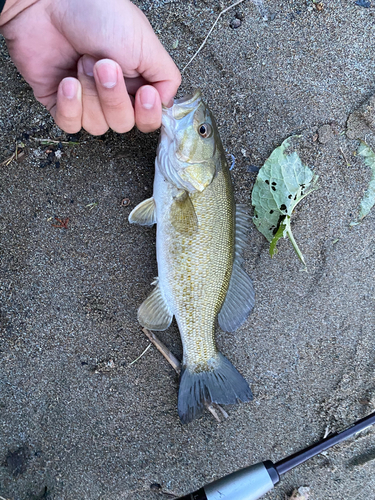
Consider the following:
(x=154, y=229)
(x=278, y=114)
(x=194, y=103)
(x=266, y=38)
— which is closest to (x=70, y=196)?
(x=154, y=229)

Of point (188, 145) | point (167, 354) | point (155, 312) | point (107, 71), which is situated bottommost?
point (167, 354)

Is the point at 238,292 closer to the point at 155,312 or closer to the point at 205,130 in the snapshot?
the point at 155,312

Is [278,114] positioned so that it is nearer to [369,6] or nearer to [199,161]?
[199,161]

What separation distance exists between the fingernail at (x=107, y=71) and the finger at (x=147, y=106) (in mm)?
221

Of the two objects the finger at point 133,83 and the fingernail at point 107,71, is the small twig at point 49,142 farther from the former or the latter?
the fingernail at point 107,71

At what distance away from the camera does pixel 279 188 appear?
266cm

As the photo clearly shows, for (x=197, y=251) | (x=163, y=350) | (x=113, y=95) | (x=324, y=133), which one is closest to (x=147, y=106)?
(x=113, y=95)

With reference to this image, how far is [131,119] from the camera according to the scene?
2012 millimetres

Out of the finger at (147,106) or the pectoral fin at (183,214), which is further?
the pectoral fin at (183,214)

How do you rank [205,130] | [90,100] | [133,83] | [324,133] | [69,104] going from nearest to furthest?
[69,104], [90,100], [133,83], [205,130], [324,133]

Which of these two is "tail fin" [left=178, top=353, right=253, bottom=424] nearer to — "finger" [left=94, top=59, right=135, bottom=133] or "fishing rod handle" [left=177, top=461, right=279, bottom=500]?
"fishing rod handle" [left=177, top=461, right=279, bottom=500]

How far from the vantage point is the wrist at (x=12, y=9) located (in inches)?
A: 78.2

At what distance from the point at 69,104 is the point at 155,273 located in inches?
51.0

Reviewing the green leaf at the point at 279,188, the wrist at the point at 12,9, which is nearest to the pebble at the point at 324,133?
the green leaf at the point at 279,188
